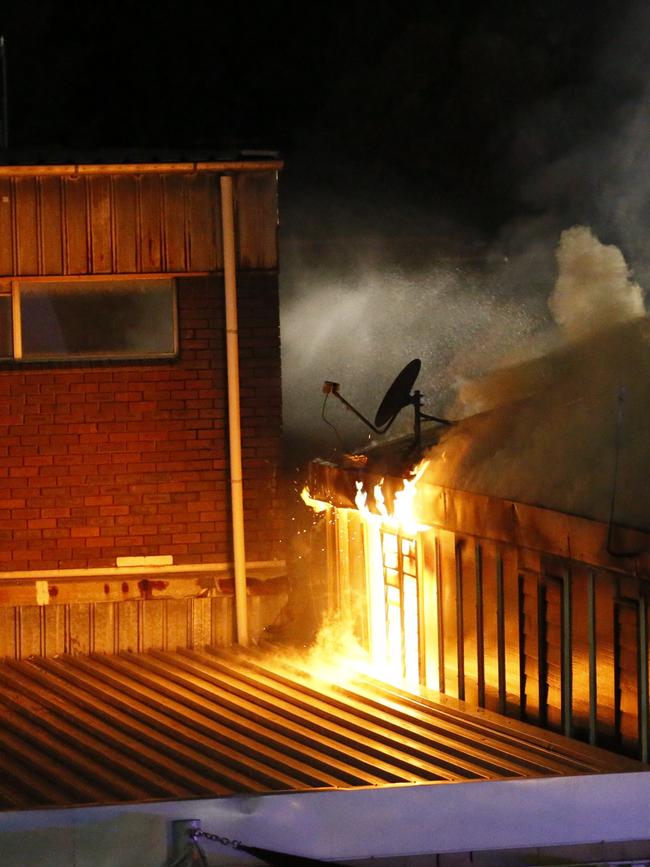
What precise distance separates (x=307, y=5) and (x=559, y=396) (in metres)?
27.7

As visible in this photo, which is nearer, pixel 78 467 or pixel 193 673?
pixel 193 673

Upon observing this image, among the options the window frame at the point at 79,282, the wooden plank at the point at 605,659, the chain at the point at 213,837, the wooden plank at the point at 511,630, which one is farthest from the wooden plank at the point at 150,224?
the chain at the point at 213,837

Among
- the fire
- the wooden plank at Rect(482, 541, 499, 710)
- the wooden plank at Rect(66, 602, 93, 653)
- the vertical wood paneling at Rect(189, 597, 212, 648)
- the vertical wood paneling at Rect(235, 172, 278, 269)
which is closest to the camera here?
the wooden plank at Rect(482, 541, 499, 710)

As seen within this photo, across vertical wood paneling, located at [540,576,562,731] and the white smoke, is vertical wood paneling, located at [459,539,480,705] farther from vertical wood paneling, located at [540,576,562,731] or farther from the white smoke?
the white smoke

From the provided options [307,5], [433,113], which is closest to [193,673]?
[433,113]

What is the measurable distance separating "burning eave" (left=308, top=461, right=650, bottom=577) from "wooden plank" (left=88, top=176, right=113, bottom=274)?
2.44 meters

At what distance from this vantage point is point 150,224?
9430mm

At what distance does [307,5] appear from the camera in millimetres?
33469

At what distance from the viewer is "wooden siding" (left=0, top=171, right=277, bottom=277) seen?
368 inches

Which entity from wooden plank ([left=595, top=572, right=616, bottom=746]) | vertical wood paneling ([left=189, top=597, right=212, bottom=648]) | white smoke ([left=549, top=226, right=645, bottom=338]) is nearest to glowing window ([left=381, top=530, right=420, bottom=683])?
vertical wood paneling ([left=189, top=597, right=212, bottom=648])

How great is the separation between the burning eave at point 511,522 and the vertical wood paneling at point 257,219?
1.80 metres

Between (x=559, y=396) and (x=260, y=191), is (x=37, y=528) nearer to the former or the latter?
(x=260, y=191)

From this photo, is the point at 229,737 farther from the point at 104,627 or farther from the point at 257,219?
the point at 257,219

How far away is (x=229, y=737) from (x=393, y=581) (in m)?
2.18
